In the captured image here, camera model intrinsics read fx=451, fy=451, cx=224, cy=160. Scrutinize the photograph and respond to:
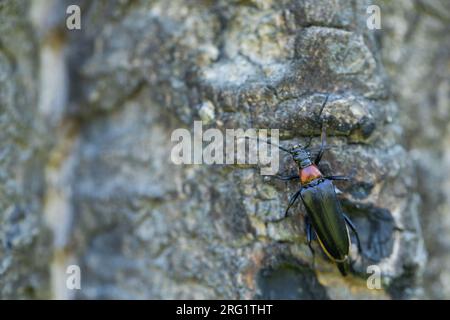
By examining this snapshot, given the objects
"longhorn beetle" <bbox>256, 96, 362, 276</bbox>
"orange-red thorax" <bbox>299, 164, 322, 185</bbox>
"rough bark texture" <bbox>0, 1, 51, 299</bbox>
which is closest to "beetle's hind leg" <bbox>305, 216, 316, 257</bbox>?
"longhorn beetle" <bbox>256, 96, 362, 276</bbox>

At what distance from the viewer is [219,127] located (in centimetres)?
212

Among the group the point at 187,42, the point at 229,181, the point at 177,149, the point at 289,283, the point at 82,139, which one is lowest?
the point at 289,283

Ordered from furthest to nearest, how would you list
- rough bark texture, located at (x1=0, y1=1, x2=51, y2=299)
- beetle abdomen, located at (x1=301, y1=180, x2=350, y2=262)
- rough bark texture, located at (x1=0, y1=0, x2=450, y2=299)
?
rough bark texture, located at (x1=0, y1=1, x2=51, y2=299) < rough bark texture, located at (x1=0, y1=0, x2=450, y2=299) < beetle abdomen, located at (x1=301, y1=180, x2=350, y2=262)

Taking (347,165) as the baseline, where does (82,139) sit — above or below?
above

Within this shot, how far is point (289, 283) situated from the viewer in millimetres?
2061

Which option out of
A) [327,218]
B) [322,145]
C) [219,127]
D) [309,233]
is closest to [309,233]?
[309,233]

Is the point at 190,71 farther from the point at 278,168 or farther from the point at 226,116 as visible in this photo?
the point at 278,168

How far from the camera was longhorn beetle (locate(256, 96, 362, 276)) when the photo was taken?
185cm

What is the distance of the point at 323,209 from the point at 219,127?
2.04ft

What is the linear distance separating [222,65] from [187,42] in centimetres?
24

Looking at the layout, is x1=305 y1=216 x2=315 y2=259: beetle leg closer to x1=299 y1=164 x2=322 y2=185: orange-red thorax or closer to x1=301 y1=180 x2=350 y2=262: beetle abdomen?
x1=301 y1=180 x2=350 y2=262: beetle abdomen

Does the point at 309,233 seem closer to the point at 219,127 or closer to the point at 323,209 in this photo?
the point at 323,209

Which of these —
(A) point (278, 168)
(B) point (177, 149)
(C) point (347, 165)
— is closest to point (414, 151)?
(C) point (347, 165)

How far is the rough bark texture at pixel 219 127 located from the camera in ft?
6.52
